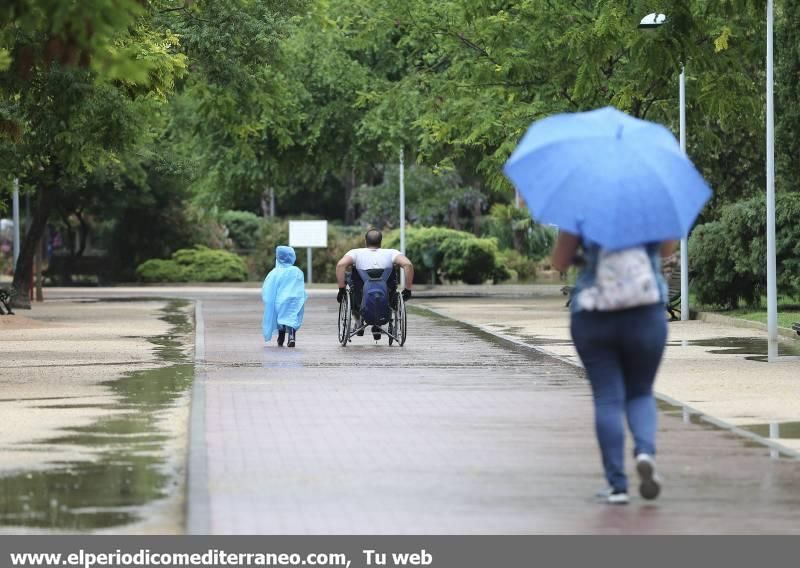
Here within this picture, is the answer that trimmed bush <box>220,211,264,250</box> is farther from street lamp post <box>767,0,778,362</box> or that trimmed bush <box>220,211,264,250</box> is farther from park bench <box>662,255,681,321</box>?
street lamp post <box>767,0,778,362</box>

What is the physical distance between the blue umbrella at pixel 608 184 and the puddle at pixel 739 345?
12099 millimetres

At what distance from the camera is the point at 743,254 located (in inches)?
1265

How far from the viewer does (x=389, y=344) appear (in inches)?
993

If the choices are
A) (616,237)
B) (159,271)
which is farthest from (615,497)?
(159,271)

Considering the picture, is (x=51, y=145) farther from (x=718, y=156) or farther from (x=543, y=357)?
(x=718, y=156)

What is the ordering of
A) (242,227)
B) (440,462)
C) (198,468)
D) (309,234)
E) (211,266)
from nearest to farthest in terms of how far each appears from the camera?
(198,468)
(440,462)
(309,234)
(211,266)
(242,227)

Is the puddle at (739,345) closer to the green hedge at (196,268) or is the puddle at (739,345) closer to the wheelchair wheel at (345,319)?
the wheelchair wheel at (345,319)

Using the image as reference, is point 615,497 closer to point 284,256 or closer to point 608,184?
point 608,184

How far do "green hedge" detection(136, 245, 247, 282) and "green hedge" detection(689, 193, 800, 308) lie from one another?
2997 cm

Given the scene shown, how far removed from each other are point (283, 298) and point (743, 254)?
10.3 meters

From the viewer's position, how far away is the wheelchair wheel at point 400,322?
979 inches

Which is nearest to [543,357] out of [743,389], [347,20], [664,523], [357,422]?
[743,389]

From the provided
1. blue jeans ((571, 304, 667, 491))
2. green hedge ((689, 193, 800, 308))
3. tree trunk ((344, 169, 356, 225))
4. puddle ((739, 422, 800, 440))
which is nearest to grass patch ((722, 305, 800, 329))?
A: green hedge ((689, 193, 800, 308))

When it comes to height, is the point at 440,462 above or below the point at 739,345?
below
